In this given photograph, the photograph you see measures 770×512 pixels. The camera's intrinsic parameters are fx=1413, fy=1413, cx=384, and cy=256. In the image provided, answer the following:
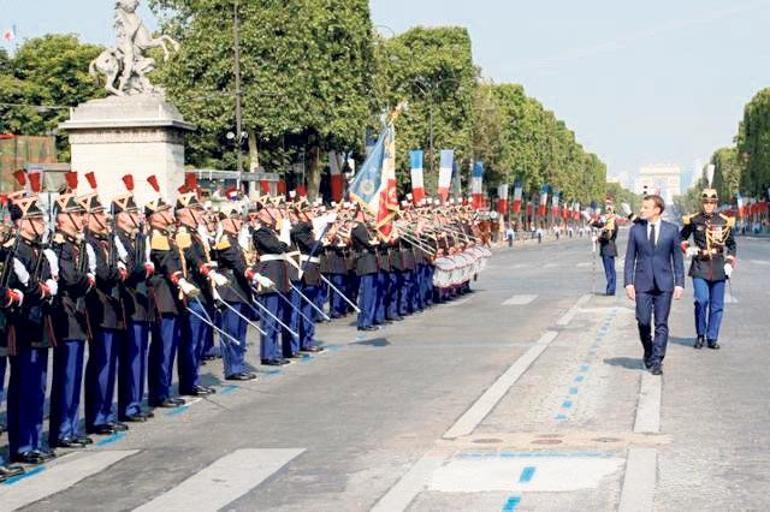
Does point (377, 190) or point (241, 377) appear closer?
point (241, 377)

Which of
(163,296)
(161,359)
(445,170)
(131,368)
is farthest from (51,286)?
(445,170)

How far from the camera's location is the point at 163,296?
42.5 feet

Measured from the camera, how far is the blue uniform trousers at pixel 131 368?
12.2m

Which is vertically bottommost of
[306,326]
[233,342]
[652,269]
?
[306,326]

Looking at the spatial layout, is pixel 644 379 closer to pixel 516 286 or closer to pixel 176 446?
pixel 176 446

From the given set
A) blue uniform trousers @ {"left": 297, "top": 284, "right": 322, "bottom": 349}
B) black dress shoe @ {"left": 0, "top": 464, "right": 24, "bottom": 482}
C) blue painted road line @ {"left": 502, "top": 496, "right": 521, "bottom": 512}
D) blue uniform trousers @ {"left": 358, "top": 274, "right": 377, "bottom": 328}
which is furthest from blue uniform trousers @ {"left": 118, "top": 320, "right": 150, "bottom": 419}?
blue uniform trousers @ {"left": 358, "top": 274, "right": 377, "bottom": 328}

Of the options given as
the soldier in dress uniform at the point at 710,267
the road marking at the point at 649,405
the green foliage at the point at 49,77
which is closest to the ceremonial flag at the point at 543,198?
the green foliage at the point at 49,77

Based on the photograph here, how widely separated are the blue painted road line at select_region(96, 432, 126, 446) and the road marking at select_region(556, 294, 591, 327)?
10403mm

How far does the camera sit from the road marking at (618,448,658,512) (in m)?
8.06

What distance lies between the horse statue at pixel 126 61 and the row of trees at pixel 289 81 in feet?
42.3

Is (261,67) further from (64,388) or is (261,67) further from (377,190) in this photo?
(64,388)

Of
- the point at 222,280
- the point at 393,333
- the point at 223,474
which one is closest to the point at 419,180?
the point at 393,333

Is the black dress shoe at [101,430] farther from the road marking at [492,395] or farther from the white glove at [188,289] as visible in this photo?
the road marking at [492,395]

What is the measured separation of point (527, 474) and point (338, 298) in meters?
15.0
